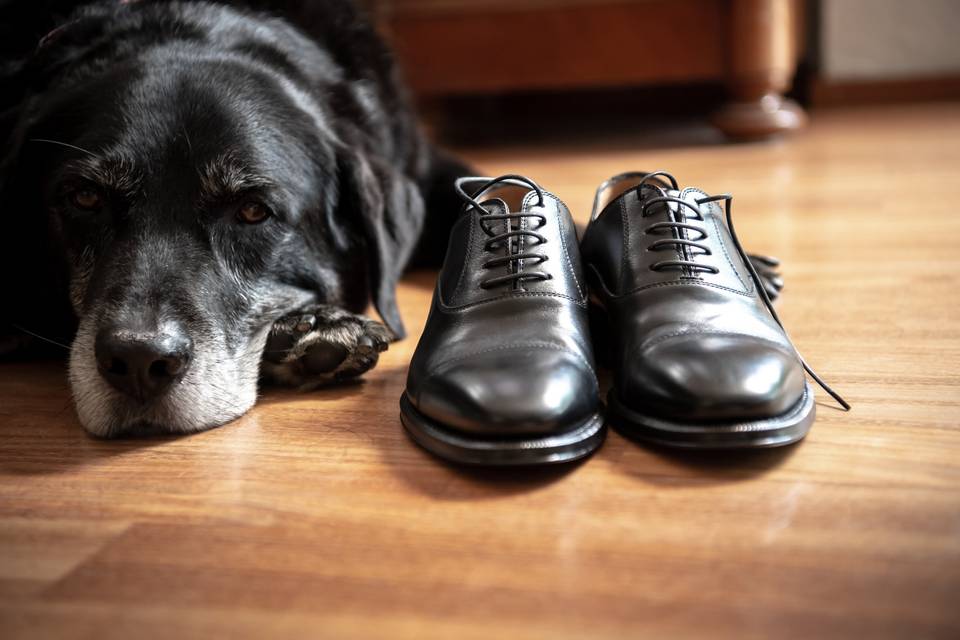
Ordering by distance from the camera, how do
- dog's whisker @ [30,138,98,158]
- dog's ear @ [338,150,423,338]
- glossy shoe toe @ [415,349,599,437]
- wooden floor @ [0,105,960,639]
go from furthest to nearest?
dog's ear @ [338,150,423,338] < dog's whisker @ [30,138,98,158] < glossy shoe toe @ [415,349,599,437] < wooden floor @ [0,105,960,639]

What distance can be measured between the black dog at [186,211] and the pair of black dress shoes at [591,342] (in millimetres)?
273

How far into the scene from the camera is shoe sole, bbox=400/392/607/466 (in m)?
0.99

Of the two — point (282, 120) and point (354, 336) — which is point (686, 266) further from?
point (282, 120)

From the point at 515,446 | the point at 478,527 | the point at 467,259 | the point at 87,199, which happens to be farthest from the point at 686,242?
the point at 87,199

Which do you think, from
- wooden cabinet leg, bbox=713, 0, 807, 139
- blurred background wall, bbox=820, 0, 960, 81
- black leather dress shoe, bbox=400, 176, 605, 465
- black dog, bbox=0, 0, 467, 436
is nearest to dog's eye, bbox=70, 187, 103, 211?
black dog, bbox=0, 0, 467, 436

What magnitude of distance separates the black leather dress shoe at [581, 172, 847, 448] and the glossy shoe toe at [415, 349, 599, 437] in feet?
0.27

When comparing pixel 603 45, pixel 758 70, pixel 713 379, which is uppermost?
pixel 713 379

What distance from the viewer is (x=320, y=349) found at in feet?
4.44

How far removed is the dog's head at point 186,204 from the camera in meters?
1.20

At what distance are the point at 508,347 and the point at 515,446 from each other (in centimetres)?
14

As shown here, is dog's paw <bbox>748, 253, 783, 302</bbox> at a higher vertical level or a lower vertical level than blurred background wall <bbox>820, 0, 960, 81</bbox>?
higher

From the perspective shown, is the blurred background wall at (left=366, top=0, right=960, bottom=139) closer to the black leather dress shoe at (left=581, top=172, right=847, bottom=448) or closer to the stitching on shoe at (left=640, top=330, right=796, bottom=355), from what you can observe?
the black leather dress shoe at (left=581, top=172, right=847, bottom=448)

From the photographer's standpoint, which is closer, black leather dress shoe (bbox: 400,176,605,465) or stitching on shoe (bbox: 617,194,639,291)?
black leather dress shoe (bbox: 400,176,605,465)

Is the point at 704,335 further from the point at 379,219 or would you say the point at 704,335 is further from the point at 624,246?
the point at 379,219
